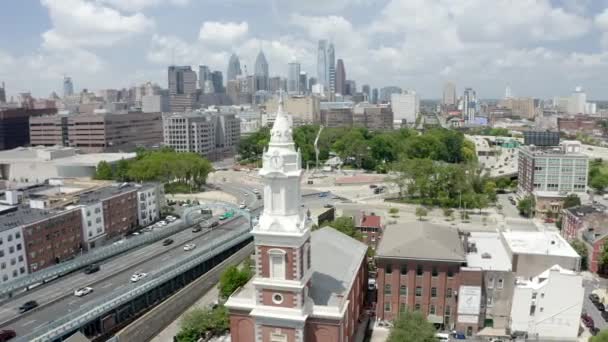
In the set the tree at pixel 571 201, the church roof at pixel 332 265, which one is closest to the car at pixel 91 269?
the church roof at pixel 332 265

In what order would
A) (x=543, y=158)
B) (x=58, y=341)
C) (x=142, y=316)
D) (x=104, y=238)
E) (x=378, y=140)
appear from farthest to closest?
(x=378, y=140) < (x=543, y=158) < (x=104, y=238) < (x=142, y=316) < (x=58, y=341)

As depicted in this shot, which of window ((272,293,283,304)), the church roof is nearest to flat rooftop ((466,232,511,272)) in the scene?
the church roof

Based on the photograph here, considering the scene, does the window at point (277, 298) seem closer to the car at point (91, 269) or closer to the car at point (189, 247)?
the car at point (91, 269)

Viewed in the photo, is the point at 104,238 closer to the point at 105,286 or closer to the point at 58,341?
the point at 105,286

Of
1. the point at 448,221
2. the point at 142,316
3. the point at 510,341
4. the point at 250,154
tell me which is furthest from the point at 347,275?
the point at 250,154

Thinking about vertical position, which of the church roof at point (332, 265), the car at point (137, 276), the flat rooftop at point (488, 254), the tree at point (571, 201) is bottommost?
the car at point (137, 276)

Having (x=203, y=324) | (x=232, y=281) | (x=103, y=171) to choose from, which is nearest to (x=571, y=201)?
(x=232, y=281)

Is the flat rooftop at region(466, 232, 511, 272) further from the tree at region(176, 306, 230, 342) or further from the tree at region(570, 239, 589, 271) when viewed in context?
the tree at region(176, 306, 230, 342)
